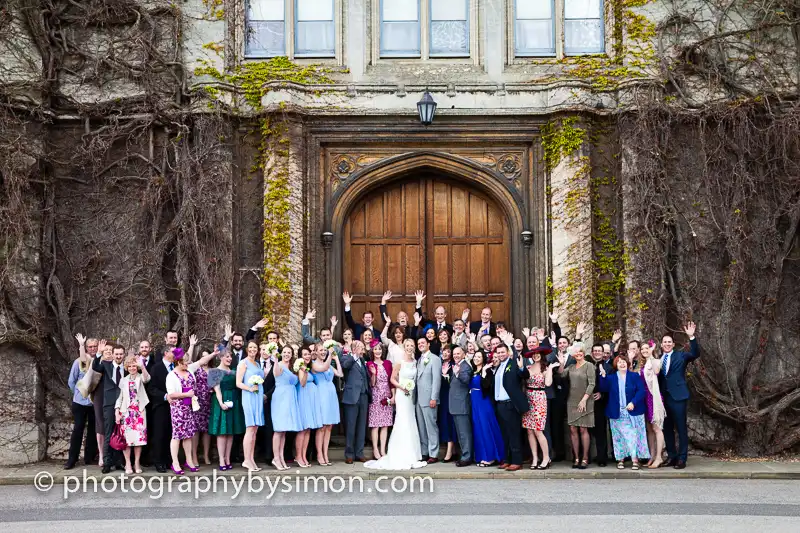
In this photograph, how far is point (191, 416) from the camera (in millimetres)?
11570

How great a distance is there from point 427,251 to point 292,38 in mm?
3863

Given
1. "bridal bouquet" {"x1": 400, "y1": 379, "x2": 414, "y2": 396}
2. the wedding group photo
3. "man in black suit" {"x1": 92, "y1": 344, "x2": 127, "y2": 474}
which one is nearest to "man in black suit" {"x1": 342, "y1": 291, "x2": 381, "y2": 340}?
the wedding group photo

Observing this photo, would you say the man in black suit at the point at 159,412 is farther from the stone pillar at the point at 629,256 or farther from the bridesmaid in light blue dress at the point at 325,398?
the stone pillar at the point at 629,256

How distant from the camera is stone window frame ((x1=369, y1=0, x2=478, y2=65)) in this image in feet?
46.9

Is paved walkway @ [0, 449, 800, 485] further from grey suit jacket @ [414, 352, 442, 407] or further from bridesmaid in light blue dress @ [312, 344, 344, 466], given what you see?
grey suit jacket @ [414, 352, 442, 407]

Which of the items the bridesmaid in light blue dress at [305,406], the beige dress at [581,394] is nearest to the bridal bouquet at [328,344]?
the bridesmaid in light blue dress at [305,406]

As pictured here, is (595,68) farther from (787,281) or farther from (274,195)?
(274,195)

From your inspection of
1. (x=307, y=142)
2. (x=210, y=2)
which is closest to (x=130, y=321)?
(x=307, y=142)

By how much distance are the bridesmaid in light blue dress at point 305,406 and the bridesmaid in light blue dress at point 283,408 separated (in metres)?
0.08

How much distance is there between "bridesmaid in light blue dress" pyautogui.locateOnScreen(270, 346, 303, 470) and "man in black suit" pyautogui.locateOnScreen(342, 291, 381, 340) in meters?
1.81

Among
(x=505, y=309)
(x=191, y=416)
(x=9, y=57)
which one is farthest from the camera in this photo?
(x=505, y=309)

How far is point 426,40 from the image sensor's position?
14375mm

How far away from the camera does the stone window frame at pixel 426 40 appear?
1430 centimetres

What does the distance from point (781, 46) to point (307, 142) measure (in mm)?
7219
